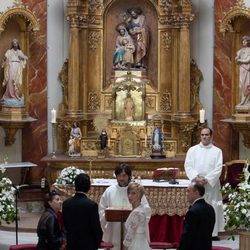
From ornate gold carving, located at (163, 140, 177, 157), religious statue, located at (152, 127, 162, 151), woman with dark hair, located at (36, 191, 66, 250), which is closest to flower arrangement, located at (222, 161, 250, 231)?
woman with dark hair, located at (36, 191, 66, 250)

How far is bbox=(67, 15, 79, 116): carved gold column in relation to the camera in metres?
16.9

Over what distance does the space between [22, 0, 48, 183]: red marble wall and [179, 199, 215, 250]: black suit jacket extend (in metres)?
8.56

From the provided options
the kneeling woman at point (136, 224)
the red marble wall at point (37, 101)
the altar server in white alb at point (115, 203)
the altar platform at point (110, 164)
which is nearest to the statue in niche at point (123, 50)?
the red marble wall at point (37, 101)

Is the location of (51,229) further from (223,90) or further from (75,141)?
(223,90)

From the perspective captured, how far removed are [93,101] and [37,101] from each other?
3.71 feet

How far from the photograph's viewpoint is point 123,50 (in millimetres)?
17094

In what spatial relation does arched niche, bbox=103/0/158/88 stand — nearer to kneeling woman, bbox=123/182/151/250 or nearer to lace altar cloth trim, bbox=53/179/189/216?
lace altar cloth trim, bbox=53/179/189/216

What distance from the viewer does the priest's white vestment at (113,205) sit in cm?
1104

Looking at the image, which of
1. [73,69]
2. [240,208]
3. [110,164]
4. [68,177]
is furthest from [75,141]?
[240,208]

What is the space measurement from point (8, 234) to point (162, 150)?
3509 millimetres

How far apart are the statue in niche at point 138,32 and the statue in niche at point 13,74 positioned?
224 centimetres

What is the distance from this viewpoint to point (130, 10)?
1733 centimetres

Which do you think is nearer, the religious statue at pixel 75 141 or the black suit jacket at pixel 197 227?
the black suit jacket at pixel 197 227

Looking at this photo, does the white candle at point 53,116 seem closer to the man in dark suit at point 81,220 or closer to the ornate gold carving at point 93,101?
the ornate gold carving at point 93,101
